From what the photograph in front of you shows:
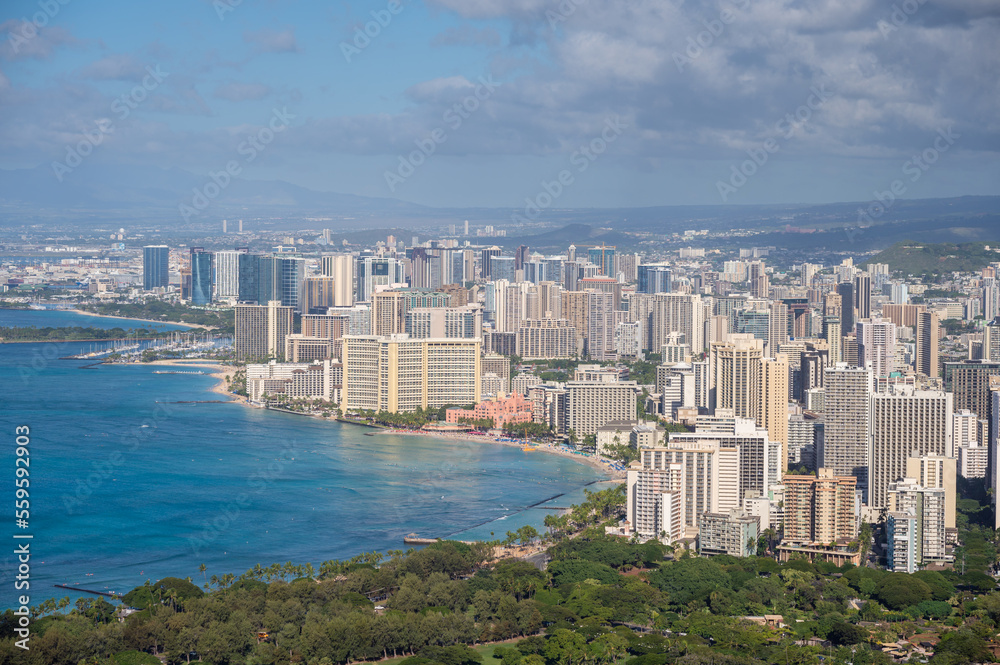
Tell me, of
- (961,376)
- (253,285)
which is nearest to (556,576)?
(961,376)

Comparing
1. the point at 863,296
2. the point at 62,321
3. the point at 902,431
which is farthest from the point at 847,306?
the point at 62,321

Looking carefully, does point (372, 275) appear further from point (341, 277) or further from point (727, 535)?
point (727, 535)

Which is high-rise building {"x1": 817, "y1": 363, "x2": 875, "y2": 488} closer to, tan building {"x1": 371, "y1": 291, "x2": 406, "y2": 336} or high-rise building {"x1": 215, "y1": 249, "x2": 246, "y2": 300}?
tan building {"x1": 371, "y1": 291, "x2": 406, "y2": 336}

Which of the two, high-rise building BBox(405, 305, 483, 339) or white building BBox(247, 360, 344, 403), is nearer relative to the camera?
white building BBox(247, 360, 344, 403)

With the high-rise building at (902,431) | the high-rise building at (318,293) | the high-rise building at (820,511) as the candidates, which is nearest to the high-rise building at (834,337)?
the high-rise building at (902,431)

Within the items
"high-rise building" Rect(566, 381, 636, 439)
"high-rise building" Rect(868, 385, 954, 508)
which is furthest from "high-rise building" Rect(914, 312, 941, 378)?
"high-rise building" Rect(868, 385, 954, 508)
